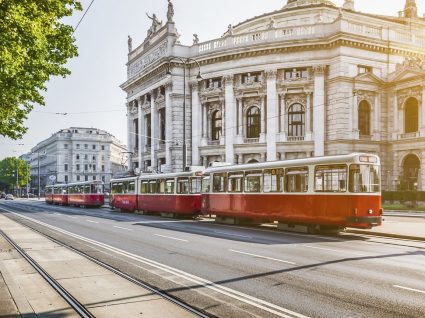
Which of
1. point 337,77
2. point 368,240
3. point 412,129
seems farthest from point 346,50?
point 368,240

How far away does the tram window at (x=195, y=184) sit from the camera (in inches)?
1193

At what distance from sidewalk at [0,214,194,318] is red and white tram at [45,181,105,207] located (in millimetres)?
37696

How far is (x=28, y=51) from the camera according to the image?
17.8 metres

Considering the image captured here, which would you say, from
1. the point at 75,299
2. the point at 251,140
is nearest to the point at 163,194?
the point at 251,140

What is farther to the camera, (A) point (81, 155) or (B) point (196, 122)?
(A) point (81, 155)

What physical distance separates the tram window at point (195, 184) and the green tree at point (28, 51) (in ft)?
35.0

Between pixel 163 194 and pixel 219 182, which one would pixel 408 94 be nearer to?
pixel 163 194

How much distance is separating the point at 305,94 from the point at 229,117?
848 cm

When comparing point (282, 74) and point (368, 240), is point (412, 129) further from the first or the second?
point (368, 240)

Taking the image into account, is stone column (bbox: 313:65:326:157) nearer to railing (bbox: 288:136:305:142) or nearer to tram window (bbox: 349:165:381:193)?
railing (bbox: 288:136:305:142)

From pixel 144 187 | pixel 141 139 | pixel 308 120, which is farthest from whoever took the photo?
pixel 141 139

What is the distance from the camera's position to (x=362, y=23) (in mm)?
47500

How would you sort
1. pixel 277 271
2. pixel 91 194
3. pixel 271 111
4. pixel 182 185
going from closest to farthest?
pixel 277 271 < pixel 182 185 < pixel 271 111 < pixel 91 194

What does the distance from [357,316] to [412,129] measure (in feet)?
140
